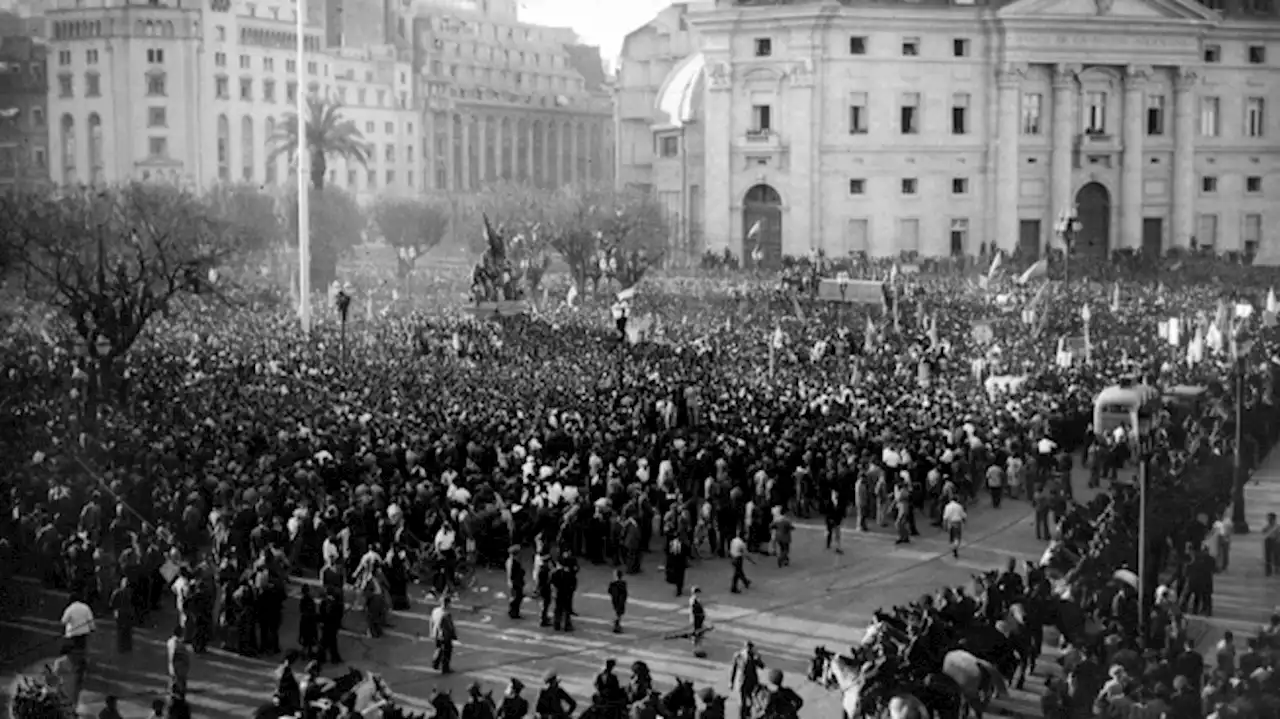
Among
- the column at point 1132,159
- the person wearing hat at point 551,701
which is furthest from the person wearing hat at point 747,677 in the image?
the column at point 1132,159

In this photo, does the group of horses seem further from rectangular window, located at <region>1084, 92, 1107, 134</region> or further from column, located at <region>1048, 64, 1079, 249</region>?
rectangular window, located at <region>1084, 92, 1107, 134</region>

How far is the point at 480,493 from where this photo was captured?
26188 mm

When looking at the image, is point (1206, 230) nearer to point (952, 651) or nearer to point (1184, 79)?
point (1184, 79)

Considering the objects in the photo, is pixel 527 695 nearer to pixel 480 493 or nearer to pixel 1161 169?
pixel 480 493

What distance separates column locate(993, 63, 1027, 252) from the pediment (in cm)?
277

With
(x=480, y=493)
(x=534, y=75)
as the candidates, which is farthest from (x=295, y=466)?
(x=534, y=75)

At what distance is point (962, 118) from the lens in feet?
271

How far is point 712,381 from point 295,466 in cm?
1428

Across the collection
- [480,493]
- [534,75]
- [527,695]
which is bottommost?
[527,695]

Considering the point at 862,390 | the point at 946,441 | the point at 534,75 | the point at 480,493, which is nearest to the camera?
the point at 480,493

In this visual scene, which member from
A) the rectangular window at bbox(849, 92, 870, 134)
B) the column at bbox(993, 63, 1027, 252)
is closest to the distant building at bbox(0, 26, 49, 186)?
the rectangular window at bbox(849, 92, 870, 134)

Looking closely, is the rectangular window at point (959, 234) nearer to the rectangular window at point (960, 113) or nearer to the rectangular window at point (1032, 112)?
the rectangular window at point (960, 113)

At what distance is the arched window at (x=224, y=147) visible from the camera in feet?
313

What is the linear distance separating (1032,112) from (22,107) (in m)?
46.2
